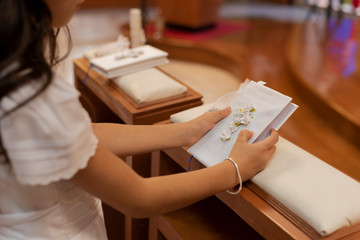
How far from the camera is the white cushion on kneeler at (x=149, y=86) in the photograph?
5.51 ft

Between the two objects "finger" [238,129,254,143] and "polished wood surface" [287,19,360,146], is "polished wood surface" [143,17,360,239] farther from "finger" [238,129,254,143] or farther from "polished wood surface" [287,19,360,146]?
"finger" [238,129,254,143]

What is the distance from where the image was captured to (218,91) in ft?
12.2

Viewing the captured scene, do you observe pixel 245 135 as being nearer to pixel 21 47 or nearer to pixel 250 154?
pixel 250 154

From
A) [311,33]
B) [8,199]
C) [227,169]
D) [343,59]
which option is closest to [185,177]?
[227,169]

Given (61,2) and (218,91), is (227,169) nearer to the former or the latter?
(61,2)

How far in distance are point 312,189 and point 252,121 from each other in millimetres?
268

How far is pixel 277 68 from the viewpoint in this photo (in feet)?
12.7

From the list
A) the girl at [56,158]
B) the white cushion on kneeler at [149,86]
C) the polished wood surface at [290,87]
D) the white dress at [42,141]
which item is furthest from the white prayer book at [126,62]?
the white dress at [42,141]

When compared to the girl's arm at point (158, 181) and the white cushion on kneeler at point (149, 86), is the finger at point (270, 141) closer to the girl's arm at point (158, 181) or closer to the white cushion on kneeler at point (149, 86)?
the girl's arm at point (158, 181)

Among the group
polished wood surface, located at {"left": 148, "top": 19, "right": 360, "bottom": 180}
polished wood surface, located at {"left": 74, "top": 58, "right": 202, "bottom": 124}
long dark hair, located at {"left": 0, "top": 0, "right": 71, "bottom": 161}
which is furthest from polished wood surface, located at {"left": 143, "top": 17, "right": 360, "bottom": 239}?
long dark hair, located at {"left": 0, "top": 0, "right": 71, "bottom": 161}

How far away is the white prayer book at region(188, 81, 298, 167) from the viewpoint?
1.14 metres

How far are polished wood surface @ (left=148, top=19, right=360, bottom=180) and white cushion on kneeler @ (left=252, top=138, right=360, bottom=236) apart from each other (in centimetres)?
117

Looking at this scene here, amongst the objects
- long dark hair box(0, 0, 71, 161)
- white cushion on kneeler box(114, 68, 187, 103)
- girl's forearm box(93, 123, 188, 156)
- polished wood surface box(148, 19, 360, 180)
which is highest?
long dark hair box(0, 0, 71, 161)

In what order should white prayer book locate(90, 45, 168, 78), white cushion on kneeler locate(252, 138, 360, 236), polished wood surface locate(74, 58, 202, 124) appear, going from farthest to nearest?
white prayer book locate(90, 45, 168, 78) → polished wood surface locate(74, 58, 202, 124) → white cushion on kneeler locate(252, 138, 360, 236)
